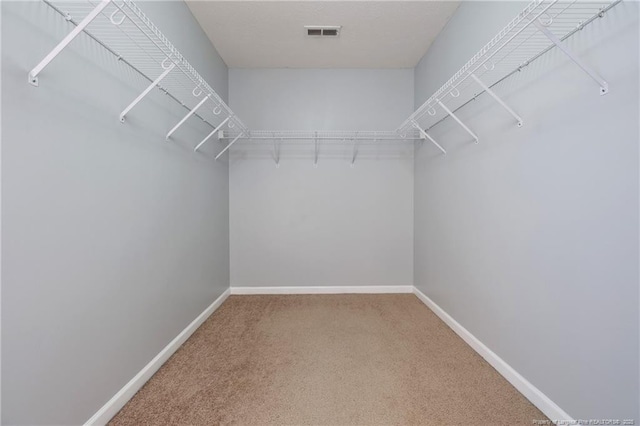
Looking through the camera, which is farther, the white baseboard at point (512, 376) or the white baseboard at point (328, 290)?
the white baseboard at point (328, 290)

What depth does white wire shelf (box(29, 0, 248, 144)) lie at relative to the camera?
98 cm

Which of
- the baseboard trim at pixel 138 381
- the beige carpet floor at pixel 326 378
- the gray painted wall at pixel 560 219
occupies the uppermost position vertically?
the gray painted wall at pixel 560 219

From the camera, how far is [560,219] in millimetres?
1266

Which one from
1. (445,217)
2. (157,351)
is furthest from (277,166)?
(157,351)

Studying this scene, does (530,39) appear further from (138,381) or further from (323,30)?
(138,381)

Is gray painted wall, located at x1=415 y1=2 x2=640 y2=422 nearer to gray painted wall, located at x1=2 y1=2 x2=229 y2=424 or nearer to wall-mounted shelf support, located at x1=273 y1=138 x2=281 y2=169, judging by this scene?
wall-mounted shelf support, located at x1=273 y1=138 x2=281 y2=169

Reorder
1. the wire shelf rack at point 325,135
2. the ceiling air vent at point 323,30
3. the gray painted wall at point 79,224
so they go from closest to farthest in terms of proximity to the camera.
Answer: the gray painted wall at point 79,224, the ceiling air vent at point 323,30, the wire shelf rack at point 325,135

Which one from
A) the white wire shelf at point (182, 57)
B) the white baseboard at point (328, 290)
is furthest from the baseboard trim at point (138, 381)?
the white wire shelf at point (182, 57)

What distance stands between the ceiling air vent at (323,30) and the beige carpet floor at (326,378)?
2556 millimetres

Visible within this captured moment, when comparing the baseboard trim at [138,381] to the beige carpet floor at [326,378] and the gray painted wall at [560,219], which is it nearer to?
the beige carpet floor at [326,378]

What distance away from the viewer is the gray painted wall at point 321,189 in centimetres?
315

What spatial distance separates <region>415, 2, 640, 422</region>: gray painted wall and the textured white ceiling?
47cm

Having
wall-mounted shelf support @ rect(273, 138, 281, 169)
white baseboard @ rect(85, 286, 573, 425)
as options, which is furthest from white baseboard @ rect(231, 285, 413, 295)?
wall-mounted shelf support @ rect(273, 138, 281, 169)

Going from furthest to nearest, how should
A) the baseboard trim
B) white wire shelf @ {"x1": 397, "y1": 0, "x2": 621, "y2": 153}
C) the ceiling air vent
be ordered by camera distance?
the ceiling air vent < the baseboard trim < white wire shelf @ {"x1": 397, "y1": 0, "x2": 621, "y2": 153}
